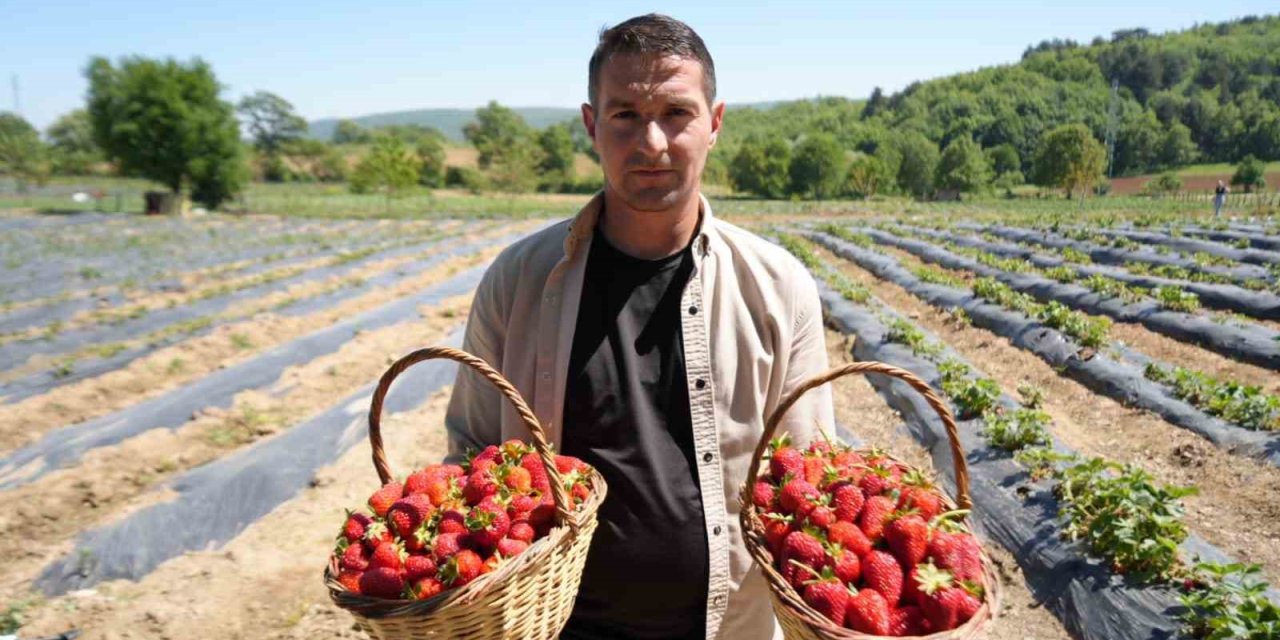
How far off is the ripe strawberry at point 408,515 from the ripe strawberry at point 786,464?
2.45 ft

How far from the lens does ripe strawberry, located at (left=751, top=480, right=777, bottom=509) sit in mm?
1630

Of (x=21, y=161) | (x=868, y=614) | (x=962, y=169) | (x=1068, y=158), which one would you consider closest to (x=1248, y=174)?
(x=1068, y=158)

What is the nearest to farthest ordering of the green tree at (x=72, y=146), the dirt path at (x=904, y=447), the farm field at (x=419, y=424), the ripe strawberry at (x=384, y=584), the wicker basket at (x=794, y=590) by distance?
the wicker basket at (x=794, y=590)
the ripe strawberry at (x=384, y=584)
the dirt path at (x=904, y=447)
the farm field at (x=419, y=424)
the green tree at (x=72, y=146)

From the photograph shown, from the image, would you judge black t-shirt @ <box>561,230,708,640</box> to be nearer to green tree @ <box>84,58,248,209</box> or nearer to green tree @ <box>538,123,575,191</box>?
green tree @ <box>84,58,248,209</box>

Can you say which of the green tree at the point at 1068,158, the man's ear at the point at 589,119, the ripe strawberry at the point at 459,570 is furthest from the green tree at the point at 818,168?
the ripe strawberry at the point at 459,570

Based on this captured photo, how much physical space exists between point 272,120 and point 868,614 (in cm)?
10640

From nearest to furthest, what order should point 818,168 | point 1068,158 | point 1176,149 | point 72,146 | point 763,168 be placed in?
point 1068,158, point 72,146, point 818,168, point 763,168, point 1176,149

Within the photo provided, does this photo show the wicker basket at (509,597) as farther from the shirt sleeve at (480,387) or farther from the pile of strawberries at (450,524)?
the shirt sleeve at (480,387)

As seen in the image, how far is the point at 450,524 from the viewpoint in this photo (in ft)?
4.93

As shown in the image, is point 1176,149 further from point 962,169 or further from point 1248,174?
point 962,169

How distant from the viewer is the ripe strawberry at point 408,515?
1519mm

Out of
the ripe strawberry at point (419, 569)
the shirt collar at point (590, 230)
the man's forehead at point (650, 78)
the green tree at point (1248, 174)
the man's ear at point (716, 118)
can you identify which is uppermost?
the green tree at point (1248, 174)

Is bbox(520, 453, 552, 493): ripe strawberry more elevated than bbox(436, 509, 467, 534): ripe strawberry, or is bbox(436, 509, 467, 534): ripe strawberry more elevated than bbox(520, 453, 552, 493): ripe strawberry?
bbox(520, 453, 552, 493): ripe strawberry

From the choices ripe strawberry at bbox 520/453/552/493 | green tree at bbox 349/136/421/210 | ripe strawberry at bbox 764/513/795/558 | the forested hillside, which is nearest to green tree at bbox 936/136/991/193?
the forested hillside
